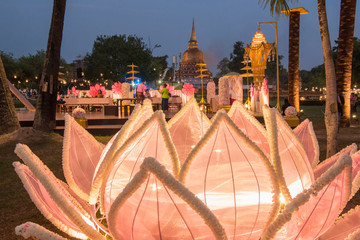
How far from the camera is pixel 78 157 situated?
3.23 meters

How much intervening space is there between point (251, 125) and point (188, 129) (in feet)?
1.83

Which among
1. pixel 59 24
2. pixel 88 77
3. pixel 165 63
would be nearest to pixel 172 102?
pixel 59 24

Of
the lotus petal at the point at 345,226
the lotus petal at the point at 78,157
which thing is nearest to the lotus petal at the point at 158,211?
the lotus petal at the point at 78,157

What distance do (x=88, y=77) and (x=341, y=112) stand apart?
139ft

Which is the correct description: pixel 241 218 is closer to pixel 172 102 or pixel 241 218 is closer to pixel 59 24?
pixel 59 24

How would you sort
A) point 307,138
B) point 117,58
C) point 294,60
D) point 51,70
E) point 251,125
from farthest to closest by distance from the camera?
point 117,58, point 294,60, point 51,70, point 307,138, point 251,125

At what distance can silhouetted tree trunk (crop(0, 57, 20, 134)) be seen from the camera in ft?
34.8

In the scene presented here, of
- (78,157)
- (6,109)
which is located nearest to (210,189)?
(78,157)

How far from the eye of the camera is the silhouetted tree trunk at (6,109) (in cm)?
1060

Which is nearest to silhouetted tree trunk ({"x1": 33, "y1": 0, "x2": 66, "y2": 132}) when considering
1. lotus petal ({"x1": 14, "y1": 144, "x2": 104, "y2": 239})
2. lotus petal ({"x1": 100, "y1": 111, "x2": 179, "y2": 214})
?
lotus petal ({"x1": 14, "y1": 144, "x2": 104, "y2": 239})

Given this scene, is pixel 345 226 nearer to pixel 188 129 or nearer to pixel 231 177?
pixel 231 177

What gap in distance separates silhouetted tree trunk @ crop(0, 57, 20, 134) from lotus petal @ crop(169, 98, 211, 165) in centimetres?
873

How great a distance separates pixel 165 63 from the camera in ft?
318

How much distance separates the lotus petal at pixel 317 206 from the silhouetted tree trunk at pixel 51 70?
9.65 meters
